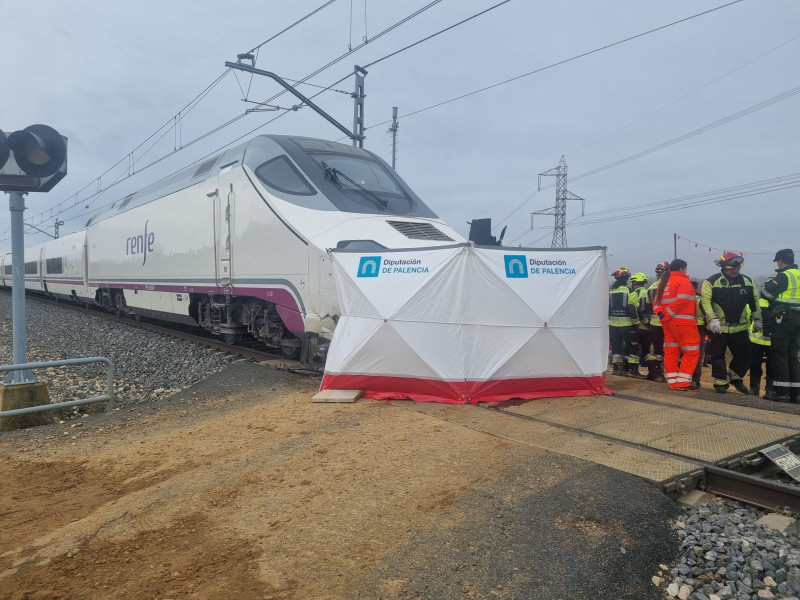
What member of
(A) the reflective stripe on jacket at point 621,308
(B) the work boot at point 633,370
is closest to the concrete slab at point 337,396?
(A) the reflective stripe on jacket at point 621,308

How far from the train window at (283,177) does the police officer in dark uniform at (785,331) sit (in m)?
6.33

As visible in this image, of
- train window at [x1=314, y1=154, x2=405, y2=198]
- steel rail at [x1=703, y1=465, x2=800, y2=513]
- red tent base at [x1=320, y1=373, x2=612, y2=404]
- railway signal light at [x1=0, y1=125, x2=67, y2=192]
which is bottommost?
steel rail at [x1=703, y1=465, x2=800, y2=513]

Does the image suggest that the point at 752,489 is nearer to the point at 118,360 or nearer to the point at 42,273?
the point at 118,360

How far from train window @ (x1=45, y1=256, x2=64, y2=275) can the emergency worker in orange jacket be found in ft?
80.1

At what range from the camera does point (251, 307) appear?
1034 cm

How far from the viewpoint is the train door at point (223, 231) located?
10.3 metres

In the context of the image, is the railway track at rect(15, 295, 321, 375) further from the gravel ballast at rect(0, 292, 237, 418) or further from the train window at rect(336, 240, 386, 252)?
the train window at rect(336, 240, 386, 252)

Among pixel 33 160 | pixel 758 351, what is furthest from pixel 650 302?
pixel 33 160

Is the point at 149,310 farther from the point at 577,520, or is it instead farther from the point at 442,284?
the point at 577,520

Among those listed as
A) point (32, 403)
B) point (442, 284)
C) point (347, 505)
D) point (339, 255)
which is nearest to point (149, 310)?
point (32, 403)

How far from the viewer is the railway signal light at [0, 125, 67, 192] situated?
22.1 feet

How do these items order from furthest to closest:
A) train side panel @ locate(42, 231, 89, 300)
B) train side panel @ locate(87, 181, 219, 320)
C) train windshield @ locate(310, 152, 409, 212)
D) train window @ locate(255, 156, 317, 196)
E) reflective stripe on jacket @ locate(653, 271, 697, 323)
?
1. train side panel @ locate(42, 231, 89, 300)
2. train side panel @ locate(87, 181, 219, 320)
3. train windshield @ locate(310, 152, 409, 212)
4. train window @ locate(255, 156, 317, 196)
5. reflective stripe on jacket @ locate(653, 271, 697, 323)

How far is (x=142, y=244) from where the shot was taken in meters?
14.8

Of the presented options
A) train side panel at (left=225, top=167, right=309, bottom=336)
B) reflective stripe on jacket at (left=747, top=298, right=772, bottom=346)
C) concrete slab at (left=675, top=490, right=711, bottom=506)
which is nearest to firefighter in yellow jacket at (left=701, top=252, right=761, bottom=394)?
reflective stripe on jacket at (left=747, top=298, right=772, bottom=346)
